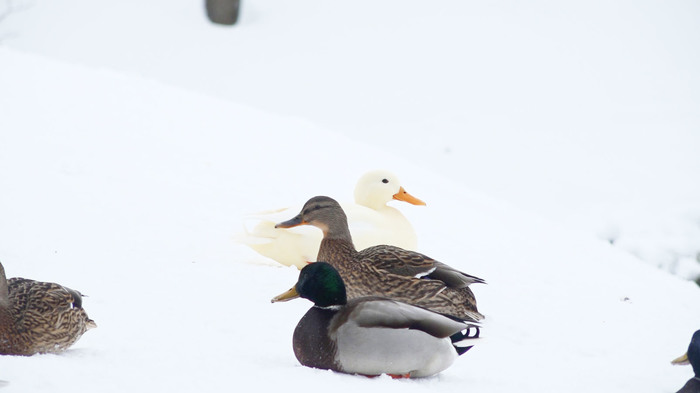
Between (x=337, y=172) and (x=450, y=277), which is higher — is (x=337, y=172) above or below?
below

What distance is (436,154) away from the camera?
16250 mm

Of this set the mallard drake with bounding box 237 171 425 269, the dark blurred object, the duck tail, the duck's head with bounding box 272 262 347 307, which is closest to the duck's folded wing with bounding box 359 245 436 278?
the duck tail

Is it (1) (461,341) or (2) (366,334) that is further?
(1) (461,341)

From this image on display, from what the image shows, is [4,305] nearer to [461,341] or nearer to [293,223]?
[293,223]

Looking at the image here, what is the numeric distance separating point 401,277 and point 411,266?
10 centimetres

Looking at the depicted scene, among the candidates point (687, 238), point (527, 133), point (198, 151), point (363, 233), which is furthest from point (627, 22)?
point (363, 233)

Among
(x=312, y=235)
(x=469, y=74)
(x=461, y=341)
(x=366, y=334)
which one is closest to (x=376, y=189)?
(x=312, y=235)

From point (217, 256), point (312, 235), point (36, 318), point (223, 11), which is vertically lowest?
point (217, 256)

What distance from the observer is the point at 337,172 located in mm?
8109

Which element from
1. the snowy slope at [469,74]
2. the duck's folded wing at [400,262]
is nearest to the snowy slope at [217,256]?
the duck's folded wing at [400,262]

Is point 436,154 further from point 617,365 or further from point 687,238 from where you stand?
point 617,365

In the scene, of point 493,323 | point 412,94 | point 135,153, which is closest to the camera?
point 493,323

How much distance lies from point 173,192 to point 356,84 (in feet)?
40.0

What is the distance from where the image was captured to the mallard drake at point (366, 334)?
385 centimetres
